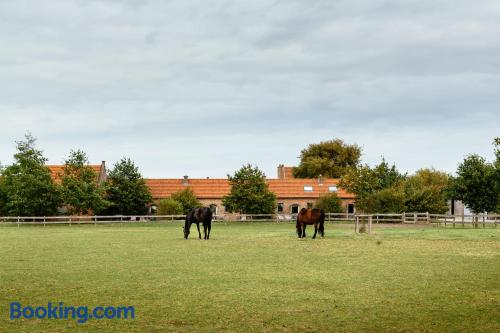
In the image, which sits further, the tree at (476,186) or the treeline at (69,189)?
the treeline at (69,189)

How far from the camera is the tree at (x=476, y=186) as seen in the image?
174 ft

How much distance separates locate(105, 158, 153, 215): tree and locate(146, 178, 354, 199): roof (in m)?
7.44

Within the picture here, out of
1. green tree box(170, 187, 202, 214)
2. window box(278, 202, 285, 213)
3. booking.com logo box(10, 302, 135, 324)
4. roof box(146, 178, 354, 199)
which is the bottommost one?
booking.com logo box(10, 302, 135, 324)

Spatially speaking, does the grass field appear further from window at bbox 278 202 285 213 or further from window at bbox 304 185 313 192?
window at bbox 304 185 313 192

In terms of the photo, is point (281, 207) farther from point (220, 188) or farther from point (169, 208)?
point (169, 208)

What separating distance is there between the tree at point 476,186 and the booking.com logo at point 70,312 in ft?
155

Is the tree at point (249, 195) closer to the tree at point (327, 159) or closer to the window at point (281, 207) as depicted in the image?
the window at point (281, 207)

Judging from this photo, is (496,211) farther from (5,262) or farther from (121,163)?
(5,262)

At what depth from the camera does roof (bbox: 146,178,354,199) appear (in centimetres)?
7350

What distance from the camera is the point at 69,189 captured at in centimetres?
5825

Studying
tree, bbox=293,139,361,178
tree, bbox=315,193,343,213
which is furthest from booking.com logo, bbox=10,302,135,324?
tree, bbox=293,139,361,178

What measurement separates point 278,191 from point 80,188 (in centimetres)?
2505

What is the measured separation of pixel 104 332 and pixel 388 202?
49233 millimetres

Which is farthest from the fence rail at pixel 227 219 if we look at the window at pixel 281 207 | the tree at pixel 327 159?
the tree at pixel 327 159
